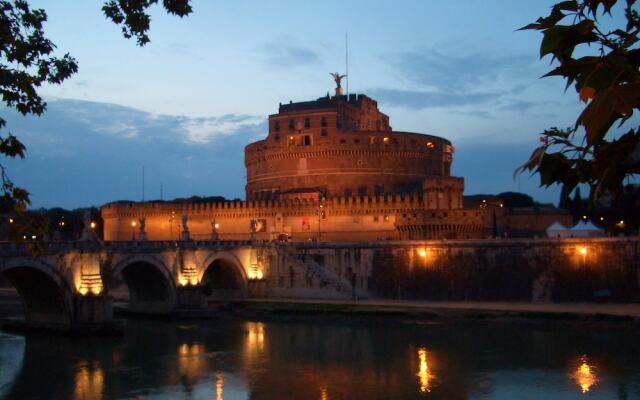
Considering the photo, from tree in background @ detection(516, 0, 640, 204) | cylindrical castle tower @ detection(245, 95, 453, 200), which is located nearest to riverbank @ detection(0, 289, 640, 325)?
cylindrical castle tower @ detection(245, 95, 453, 200)

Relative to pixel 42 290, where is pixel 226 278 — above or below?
above

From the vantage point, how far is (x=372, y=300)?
40.4m

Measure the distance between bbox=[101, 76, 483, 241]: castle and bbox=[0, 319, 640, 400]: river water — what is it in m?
17.4

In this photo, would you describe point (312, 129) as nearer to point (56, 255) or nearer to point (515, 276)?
point (515, 276)

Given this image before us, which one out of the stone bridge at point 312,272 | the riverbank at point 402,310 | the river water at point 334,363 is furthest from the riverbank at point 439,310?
the stone bridge at point 312,272

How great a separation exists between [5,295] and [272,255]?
55.5 feet

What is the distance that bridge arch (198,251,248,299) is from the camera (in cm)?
4197

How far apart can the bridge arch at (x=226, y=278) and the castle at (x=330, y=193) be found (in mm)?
5983

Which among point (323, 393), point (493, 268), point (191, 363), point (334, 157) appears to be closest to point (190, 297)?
point (191, 363)

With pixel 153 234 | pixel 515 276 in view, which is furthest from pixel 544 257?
pixel 153 234

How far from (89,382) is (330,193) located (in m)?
36.5

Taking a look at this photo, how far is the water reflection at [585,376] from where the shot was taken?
2000 centimetres

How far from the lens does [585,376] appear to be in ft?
69.6

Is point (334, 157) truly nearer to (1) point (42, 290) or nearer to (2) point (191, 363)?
(1) point (42, 290)
